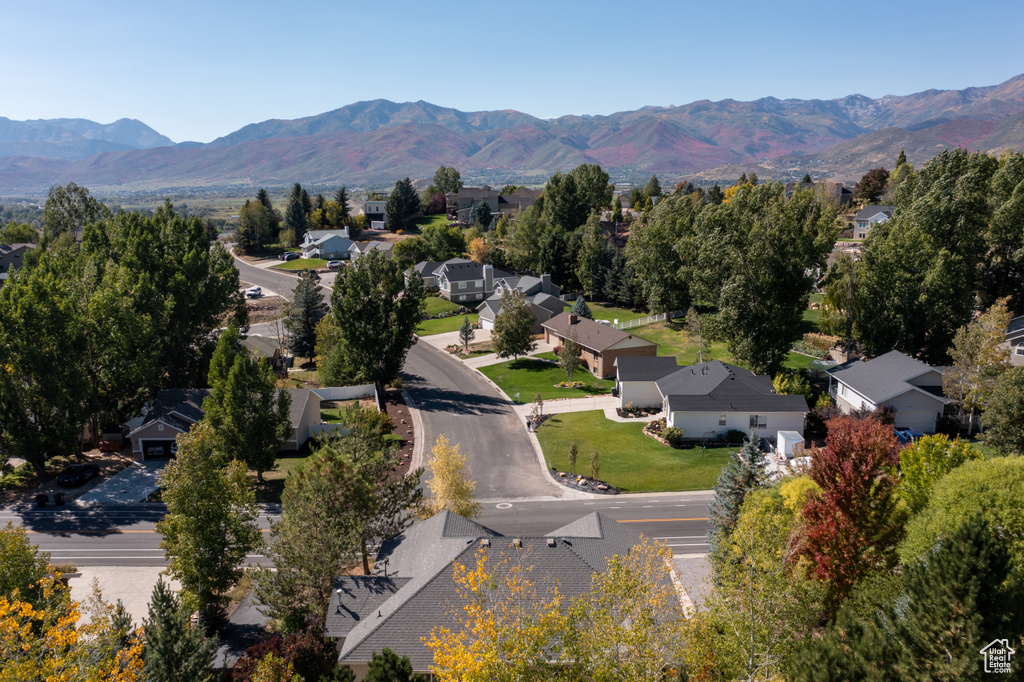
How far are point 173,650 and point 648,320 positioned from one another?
239 ft

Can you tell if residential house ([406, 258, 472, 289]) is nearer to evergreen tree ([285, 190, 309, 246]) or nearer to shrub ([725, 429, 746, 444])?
evergreen tree ([285, 190, 309, 246])

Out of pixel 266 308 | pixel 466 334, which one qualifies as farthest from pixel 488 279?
pixel 266 308

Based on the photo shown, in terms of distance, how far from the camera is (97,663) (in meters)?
16.4

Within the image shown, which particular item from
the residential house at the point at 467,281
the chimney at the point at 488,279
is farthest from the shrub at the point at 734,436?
the chimney at the point at 488,279

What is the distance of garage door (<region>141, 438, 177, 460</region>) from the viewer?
4662cm

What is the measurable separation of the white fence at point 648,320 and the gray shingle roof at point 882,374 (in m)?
31.3

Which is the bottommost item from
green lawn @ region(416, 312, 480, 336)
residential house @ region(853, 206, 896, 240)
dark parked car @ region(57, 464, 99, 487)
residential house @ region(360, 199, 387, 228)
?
dark parked car @ region(57, 464, 99, 487)

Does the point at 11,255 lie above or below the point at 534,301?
above

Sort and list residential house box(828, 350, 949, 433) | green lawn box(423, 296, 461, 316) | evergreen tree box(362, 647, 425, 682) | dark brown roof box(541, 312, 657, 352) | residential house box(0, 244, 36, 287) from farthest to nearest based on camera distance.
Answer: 1. residential house box(0, 244, 36, 287)
2. green lawn box(423, 296, 461, 316)
3. dark brown roof box(541, 312, 657, 352)
4. residential house box(828, 350, 949, 433)
5. evergreen tree box(362, 647, 425, 682)

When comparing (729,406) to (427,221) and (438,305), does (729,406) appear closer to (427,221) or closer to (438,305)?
(438,305)

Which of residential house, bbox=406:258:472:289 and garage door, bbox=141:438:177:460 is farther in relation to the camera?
residential house, bbox=406:258:472:289

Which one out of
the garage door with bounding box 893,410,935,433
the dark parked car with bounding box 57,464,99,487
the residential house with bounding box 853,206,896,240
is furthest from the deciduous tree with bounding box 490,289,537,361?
the residential house with bounding box 853,206,896,240

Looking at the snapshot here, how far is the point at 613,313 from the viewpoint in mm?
90562

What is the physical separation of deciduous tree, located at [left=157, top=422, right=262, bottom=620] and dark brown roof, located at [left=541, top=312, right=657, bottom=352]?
144 feet
